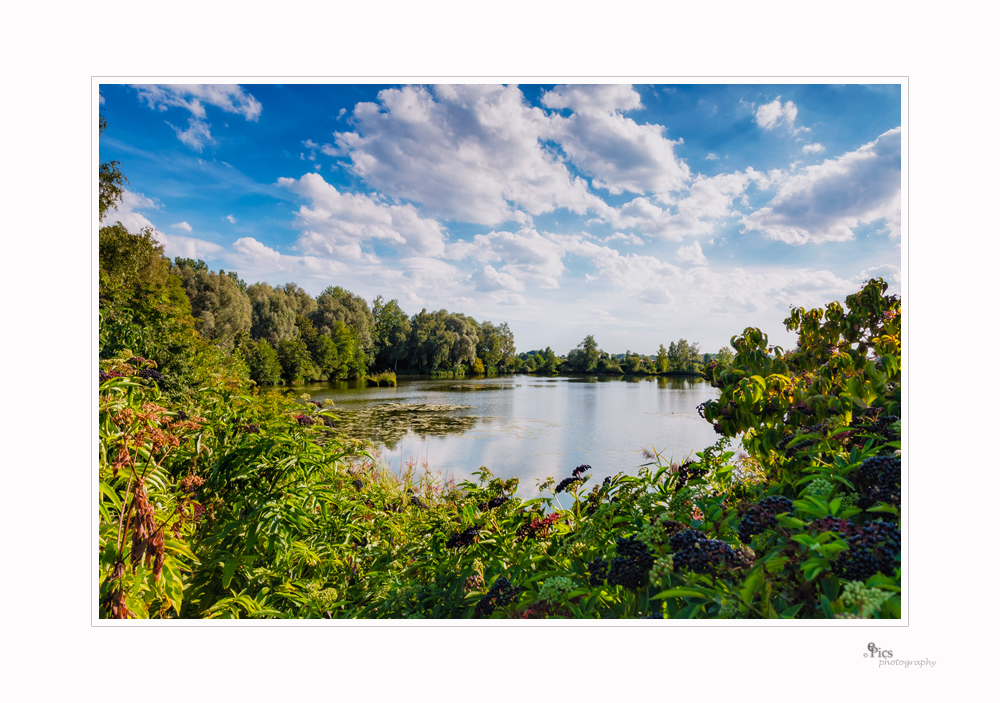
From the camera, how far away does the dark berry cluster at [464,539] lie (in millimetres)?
1298

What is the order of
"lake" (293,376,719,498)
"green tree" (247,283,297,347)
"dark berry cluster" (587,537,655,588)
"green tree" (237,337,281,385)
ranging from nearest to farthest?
1. "dark berry cluster" (587,537,655,588)
2. "lake" (293,376,719,498)
3. "green tree" (247,283,297,347)
4. "green tree" (237,337,281,385)

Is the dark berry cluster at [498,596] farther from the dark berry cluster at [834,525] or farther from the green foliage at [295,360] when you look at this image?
the green foliage at [295,360]

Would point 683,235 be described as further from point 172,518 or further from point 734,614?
point 172,518

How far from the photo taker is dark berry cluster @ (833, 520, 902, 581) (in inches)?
30.7

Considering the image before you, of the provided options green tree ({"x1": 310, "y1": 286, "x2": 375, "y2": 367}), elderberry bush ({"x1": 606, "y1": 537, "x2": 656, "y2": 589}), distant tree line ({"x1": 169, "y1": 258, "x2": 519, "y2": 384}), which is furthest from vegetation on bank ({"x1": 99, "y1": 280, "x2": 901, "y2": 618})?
green tree ({"x1": 310, "y1": 286, "x2": 375, "y2": 367})

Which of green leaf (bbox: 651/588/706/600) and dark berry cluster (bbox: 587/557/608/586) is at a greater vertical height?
green leaf (bbox: 651/588/706/600)

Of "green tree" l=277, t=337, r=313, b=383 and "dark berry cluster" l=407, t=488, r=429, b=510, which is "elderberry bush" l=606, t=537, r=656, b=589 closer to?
"dark berry cluster" l=407, t=488, r=429, b=510

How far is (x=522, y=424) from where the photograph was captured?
8.05 metres

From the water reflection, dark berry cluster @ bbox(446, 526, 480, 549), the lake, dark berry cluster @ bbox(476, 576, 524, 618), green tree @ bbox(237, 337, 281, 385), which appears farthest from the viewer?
green tree @ bbox(237, 337, 281, 385)

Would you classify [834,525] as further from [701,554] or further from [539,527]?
[539,527]

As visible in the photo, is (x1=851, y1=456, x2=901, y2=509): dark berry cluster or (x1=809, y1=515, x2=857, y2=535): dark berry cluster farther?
(x1=851, y1=456, x2=901, y2=509): dark berry cluster
